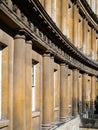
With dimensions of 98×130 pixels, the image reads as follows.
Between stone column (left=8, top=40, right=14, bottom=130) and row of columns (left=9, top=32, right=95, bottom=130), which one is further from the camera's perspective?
row of columns (left=9, top=32, right=95, bottom=130)

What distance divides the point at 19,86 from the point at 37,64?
18.2 feet

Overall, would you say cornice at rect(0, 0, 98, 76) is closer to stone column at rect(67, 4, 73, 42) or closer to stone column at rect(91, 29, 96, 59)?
stone column at rect(67, 4, 73, 42)

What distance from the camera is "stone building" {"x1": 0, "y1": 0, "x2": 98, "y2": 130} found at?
16141mm

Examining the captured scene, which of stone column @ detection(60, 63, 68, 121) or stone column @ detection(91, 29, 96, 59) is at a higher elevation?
stone column @ detection(91, 29, 96, 59)

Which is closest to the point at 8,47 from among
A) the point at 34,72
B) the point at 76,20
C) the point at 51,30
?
the point at 34,72

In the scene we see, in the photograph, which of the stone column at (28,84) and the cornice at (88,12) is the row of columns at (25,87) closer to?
the stone column at (28,84)

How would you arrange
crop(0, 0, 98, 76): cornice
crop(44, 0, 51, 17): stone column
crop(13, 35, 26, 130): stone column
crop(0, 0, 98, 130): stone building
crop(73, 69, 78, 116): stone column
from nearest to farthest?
crop(0, 0, 98, 130): stone building, crop(13, 35, 26, 130): stone column, crop(0, 0, 98, 76): cornice, crop(44, 0, 51, 17): stone column, crop(73, 69, 78, 116): stone column

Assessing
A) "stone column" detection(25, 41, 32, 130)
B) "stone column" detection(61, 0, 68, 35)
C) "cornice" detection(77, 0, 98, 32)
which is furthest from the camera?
"cornice" detection(77, 0, 98, 32)

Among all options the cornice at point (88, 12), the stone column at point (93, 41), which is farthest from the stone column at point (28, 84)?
the stone column at point (93, 41)

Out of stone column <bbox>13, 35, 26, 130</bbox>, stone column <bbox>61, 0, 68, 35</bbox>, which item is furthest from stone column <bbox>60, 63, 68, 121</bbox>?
stone column <bbox>13, 35, 26, 130</bbox>

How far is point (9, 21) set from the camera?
51.3 ft

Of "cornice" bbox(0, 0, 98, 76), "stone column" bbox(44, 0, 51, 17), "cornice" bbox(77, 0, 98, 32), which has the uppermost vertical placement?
"cornice" bbox(77, 0, 98, 32)

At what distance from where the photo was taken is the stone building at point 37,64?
53.0 feet

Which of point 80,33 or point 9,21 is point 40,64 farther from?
point 80,33
